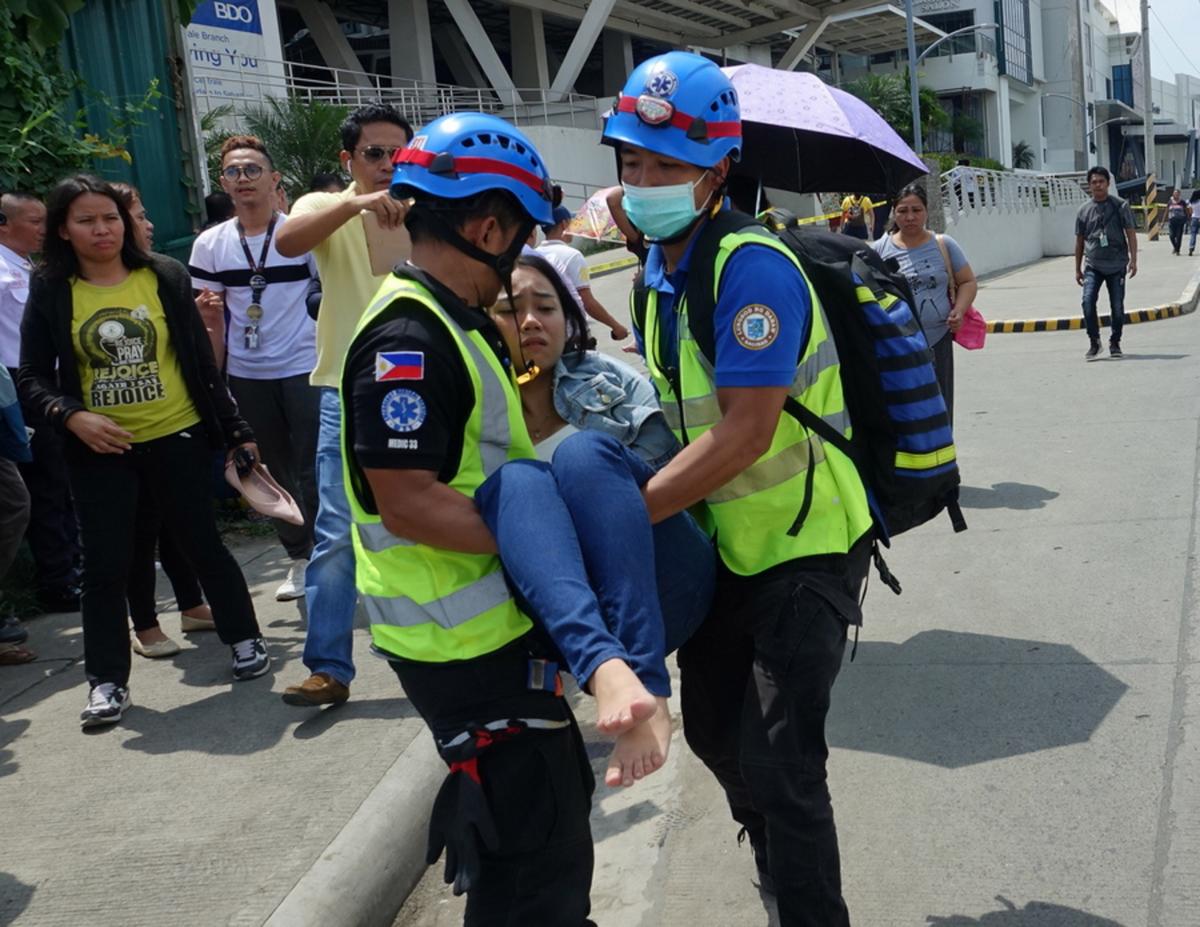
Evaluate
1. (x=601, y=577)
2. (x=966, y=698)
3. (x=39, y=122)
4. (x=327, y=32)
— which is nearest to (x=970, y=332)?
(x=966, y=698)

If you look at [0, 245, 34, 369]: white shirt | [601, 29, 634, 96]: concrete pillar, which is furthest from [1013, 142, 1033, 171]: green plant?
[0, 245, 34, 369]: white shirt

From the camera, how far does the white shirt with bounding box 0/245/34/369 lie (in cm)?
655

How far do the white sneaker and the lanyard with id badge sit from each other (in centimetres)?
118

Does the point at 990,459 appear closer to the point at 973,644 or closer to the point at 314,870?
the point at 973,644

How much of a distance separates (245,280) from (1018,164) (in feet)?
277

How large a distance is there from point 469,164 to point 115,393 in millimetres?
2990

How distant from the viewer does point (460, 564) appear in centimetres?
239

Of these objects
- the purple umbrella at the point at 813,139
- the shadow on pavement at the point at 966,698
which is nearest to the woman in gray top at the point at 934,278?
the shadow on pavement at the point at 966,698

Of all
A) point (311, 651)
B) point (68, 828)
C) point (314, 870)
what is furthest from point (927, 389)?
point (68, 828)

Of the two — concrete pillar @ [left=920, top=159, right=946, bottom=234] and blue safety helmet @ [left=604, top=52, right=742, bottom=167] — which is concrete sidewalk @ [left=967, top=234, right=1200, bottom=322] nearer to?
concrete pillar @ [left=920, top=159, right=946, bottom=234]

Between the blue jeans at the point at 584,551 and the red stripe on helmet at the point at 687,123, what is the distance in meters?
0.79

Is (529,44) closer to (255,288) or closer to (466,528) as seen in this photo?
(255,288)

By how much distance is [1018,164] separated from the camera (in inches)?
3282

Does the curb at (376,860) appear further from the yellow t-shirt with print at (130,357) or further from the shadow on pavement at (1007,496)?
the shadow on pavement at (1007,496)
